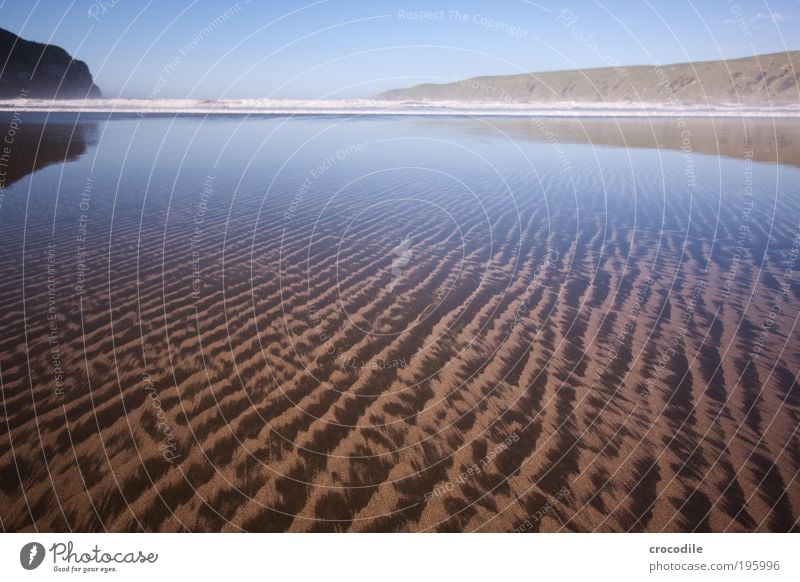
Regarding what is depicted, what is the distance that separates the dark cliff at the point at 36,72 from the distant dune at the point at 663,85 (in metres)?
110

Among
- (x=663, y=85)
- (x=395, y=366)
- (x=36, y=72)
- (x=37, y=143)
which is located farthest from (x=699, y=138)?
(x=663, y=85)

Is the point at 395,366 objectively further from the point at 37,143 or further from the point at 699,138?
the point at 699,138

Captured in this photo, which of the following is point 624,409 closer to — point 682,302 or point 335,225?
point 682,302

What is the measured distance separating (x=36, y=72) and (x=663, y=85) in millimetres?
167959

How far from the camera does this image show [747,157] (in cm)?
2509

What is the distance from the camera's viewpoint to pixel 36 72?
9025 centimetres

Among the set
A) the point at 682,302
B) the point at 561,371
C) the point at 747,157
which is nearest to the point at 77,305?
the point at 561,371

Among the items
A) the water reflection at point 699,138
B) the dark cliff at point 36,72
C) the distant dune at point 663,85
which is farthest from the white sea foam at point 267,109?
the distant dune at point 663,85

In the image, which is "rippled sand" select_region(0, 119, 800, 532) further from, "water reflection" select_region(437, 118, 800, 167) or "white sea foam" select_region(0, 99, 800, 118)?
"white sea foam" select_region(0, 99, 800, 118)

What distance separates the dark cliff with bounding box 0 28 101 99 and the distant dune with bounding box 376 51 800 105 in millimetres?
110365

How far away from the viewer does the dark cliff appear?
255 ft

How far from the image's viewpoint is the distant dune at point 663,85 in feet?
346

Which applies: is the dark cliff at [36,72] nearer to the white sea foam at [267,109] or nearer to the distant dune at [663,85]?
the white sea foam at [267,109]

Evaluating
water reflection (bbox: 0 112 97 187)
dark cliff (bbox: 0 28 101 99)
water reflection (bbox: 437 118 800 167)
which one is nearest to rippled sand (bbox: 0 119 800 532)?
water reflection (bbox: 0 112 97 187)
